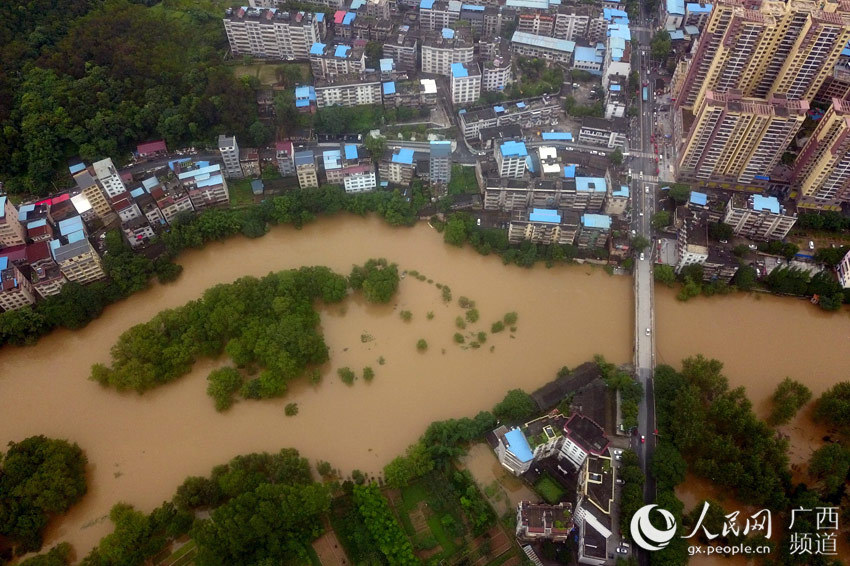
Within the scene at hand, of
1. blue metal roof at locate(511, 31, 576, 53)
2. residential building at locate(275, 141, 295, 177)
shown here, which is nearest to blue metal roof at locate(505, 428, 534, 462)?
residential building at locate(275, 141, 295, 177)

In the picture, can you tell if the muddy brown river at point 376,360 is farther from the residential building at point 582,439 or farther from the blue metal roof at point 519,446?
the residential building at point 582,439

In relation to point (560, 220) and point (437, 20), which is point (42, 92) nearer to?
point (437, 20)

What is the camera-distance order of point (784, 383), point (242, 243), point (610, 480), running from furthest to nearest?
point (242, 243)
point (784, 383)
point (610, 480)

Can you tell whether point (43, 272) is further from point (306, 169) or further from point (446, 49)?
point (446, 49)

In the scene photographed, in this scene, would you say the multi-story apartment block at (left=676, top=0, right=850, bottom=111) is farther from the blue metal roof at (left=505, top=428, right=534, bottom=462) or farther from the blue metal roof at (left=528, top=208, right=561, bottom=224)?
the blue metal roof at (left=505, top=428, right=534, bottom=462)

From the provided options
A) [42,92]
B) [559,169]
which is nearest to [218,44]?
[42,92]

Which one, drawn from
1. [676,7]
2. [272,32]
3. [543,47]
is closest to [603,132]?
[543,47]
